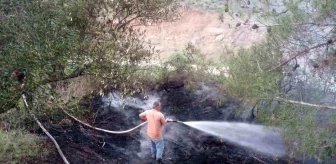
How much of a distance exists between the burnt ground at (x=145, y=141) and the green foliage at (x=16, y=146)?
398 millimetres

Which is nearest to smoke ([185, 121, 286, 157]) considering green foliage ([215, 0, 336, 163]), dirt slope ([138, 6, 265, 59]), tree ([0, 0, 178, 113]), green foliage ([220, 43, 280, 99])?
green foliage ([215, 0, 336, 163])

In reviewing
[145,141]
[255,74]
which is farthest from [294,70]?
[145,141]

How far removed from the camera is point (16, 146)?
7.97 m

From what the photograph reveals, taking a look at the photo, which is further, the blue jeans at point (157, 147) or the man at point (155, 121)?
the blue jeans at point (157, 147)

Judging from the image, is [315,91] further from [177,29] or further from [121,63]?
[177,29]

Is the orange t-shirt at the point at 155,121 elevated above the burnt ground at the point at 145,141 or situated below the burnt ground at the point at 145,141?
above

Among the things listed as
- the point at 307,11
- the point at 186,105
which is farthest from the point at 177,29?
the point at 307,11

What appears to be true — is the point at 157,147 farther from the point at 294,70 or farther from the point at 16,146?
the point at 294,70

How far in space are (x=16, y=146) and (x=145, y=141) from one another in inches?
138

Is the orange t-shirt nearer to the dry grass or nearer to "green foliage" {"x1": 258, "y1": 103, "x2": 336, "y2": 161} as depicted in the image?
"green foliage" {"x1": 258, "y1": 103, "x2": 336, "y2": 161}

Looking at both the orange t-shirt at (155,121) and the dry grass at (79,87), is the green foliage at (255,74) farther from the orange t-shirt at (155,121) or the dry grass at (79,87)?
the dry grass at (79,87)

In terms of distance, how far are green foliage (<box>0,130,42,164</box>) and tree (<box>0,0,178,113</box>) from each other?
1.93 m

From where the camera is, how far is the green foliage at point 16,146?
25.2 ft

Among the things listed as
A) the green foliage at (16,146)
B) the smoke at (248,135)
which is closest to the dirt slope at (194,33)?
the smoke at (248,135)
